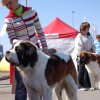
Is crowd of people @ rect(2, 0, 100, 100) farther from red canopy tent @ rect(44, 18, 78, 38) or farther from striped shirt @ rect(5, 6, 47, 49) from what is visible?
red canopy tent @ rect(44, 18, 78, 38)

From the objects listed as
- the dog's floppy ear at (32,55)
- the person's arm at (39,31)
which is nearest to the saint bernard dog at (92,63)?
the person's arm at (39,31)

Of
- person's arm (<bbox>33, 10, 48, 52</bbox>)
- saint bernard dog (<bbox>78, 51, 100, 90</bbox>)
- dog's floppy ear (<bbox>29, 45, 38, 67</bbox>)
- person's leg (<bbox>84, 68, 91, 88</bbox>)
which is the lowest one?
person's leg (<bbox>84, 68, 91, 88</bbox>)

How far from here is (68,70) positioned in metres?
Answer: 6.51

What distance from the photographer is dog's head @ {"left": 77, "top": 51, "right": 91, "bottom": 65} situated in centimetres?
1070

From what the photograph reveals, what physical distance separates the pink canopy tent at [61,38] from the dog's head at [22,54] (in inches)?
394

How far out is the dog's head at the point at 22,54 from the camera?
5.27m

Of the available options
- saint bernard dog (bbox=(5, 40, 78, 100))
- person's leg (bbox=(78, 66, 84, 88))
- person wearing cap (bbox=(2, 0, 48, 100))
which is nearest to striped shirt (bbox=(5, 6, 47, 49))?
person wearing cap (bbox=(2, 0, 48, 100))

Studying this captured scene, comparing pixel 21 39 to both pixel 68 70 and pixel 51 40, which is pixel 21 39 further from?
pixel 51 40

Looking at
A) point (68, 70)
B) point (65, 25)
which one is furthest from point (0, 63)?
point (68, 70)

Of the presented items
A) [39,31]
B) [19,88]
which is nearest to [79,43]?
[39,31]

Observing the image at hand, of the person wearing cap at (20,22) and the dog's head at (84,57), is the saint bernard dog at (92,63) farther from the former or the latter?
the person wearing cap at (20,22)

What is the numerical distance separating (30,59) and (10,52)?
348 millimetres

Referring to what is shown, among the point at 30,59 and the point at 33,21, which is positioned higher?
the point at 33,21

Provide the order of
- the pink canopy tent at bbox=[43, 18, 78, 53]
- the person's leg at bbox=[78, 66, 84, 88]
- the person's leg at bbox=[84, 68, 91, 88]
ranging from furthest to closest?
1. the pink canopy tent at bbox=[43, 18, 78, 53]
2. the person's leg at bbox=[84, 68, 91, 88]
3. the person's leg at bbox=[78, 66, 84, 88]
